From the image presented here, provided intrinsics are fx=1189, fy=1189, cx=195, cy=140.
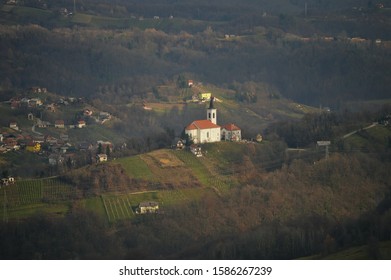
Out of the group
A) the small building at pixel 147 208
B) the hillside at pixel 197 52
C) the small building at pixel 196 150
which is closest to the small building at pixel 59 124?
the hillside at pixel 197 52

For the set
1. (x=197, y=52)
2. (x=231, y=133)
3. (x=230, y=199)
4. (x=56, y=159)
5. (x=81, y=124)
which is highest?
(x=230, y=199)

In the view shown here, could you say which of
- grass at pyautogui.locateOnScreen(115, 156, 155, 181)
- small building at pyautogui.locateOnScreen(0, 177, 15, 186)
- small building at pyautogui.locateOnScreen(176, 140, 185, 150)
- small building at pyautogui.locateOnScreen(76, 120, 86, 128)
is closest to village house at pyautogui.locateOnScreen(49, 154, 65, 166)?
grass at pyautogui.locateOnScreen(115, 156, 155, 181)

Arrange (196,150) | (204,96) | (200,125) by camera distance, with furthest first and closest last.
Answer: (204,96), (200,125), (196,150)

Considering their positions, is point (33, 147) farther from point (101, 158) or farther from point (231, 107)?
point (231, 107)

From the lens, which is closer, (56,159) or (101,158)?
(101,158)

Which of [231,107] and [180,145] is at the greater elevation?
[180,145]

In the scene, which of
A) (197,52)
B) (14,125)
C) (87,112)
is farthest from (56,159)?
(197,52)

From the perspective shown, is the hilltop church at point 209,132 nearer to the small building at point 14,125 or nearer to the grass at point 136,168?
the grass at point 136,168

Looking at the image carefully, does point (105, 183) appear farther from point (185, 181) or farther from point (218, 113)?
point (218, 113)
